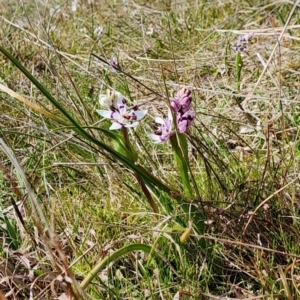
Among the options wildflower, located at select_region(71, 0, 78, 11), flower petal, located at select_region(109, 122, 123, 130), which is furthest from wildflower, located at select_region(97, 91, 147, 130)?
wildflower, located at select_region(71, 0, 78, 11)

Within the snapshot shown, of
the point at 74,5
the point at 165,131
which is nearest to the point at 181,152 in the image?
the point at 165,131

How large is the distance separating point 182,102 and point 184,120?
0.03 meters

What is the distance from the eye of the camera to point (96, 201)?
3.87 ft

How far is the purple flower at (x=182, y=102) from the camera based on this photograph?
884 millimetres

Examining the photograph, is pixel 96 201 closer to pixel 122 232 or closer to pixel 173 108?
pixel 122 232

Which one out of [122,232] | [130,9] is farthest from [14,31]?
[122,232]

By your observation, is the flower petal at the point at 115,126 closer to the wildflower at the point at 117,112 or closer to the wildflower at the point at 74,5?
the wildflower at the point at 117,112

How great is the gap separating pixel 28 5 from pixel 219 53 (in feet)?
4.38

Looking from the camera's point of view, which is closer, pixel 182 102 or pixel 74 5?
pixel 182 102

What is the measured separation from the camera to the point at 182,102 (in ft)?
2.91

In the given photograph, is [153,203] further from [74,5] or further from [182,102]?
[74,5]

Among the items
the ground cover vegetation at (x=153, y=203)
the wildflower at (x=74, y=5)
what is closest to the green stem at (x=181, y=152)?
the ground cover vegetation at (x=153, y=203)

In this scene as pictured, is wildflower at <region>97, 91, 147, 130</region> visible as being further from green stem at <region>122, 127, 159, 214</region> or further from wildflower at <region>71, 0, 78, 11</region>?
wildflower at <region>71, 0, 78, 11</region>

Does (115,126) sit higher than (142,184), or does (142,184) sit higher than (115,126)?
(115,126)
